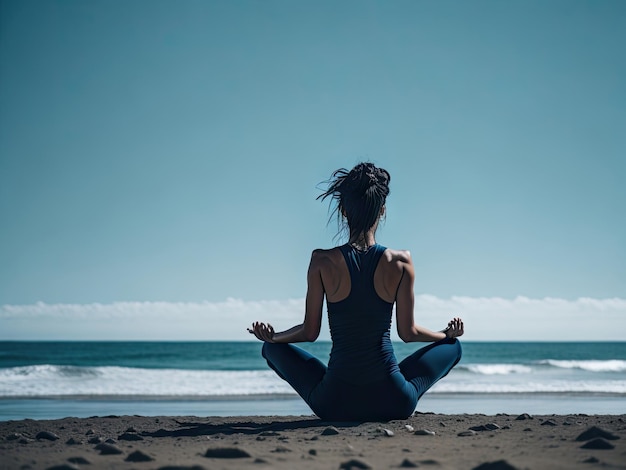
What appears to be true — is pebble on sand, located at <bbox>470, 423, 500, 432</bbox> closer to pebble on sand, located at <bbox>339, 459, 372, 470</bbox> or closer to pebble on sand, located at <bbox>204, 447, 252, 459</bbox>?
pebble on sand, located at <bbox>339, 459, 372, 470</bbox>

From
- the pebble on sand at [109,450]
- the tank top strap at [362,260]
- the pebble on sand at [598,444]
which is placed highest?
the tank top strap at [362,260]

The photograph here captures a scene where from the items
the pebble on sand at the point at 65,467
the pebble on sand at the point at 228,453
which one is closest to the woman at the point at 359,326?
the pebble on sand at the point at 228,453

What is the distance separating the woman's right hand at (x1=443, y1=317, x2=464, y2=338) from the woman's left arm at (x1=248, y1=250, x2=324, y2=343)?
0.85m

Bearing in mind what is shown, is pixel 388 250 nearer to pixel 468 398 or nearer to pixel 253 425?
pixel 253 425

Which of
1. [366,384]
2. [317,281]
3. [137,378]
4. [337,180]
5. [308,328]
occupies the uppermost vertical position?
[337,180]

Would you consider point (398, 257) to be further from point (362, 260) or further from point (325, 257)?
point (325, 257)

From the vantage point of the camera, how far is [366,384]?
151 inches

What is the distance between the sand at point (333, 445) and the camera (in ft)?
9.07

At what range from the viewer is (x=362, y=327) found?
3793 mm

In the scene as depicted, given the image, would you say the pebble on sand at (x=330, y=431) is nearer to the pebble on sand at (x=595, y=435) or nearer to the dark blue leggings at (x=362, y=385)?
the dark blue leggings at (x=362, y=385)

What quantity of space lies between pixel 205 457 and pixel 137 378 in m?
14.3

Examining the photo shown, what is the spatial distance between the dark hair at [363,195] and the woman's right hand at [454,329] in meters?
0.84

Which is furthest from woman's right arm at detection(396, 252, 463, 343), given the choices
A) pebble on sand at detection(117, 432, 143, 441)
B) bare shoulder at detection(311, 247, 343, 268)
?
pebble on sand at detection(117, 432, 143, 441)

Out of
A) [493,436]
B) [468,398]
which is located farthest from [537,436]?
[468,398]
